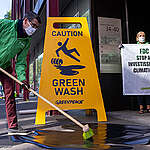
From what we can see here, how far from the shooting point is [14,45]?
6.16 ft

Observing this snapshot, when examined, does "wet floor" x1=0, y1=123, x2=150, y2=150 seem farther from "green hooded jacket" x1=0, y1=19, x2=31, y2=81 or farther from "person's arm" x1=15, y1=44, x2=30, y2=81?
"green hooded jacket" x1=0, y1=19, x2=31, y2=81

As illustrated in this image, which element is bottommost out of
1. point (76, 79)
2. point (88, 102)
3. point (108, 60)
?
point (88, 102)

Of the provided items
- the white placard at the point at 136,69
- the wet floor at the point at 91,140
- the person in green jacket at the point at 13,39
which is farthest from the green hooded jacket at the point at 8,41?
the white placard at the point at 136,69

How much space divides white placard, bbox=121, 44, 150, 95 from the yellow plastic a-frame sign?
31.4 inches

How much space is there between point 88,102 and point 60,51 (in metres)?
0.76

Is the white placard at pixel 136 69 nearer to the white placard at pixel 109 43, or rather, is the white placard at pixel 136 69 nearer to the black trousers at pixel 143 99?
the black trousers at pixel 143 99

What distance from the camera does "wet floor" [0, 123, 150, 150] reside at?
1.35 m

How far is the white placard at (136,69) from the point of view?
3.03m

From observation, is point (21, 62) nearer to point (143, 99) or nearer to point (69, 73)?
point (69, 73)

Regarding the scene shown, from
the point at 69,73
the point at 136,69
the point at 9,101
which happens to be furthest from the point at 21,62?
the point at 136,69

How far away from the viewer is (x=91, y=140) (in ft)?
4.98

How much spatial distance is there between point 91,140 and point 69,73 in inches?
43.3

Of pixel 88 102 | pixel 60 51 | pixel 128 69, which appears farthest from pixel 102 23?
pixel 88 102

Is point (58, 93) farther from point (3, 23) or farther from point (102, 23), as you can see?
point (102, 23)
